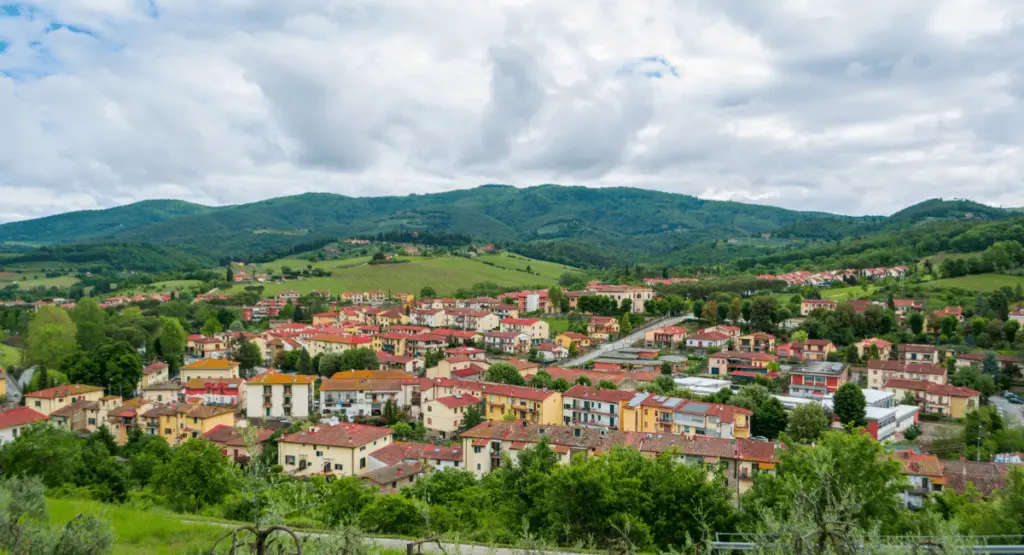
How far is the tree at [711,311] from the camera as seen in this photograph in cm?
5222

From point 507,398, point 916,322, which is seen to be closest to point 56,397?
point 507,398

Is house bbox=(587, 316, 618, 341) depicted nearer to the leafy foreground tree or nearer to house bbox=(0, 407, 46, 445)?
house bbox=(0, 407, 46, 445)

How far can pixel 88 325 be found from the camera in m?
40.0

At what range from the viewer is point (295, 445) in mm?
22703

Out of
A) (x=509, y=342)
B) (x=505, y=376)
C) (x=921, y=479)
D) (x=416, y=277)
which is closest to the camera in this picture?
(x=921, y=479)

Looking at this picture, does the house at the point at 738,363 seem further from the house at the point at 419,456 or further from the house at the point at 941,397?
the house at the point at 419,456

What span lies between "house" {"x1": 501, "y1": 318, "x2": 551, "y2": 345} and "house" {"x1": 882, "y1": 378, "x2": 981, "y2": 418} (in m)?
25.7

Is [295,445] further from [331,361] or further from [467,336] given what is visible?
[467,336]

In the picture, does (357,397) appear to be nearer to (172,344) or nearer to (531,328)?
(172,344)

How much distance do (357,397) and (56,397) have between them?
44.7 ft

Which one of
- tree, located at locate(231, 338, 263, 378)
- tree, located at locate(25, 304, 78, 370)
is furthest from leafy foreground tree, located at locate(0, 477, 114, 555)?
tree, located at locate(231, 338, 263, 378)

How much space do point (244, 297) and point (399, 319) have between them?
20467 mm

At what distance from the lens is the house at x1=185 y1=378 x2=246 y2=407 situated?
3172 cm

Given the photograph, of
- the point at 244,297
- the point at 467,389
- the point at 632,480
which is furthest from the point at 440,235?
the point at 632,480
